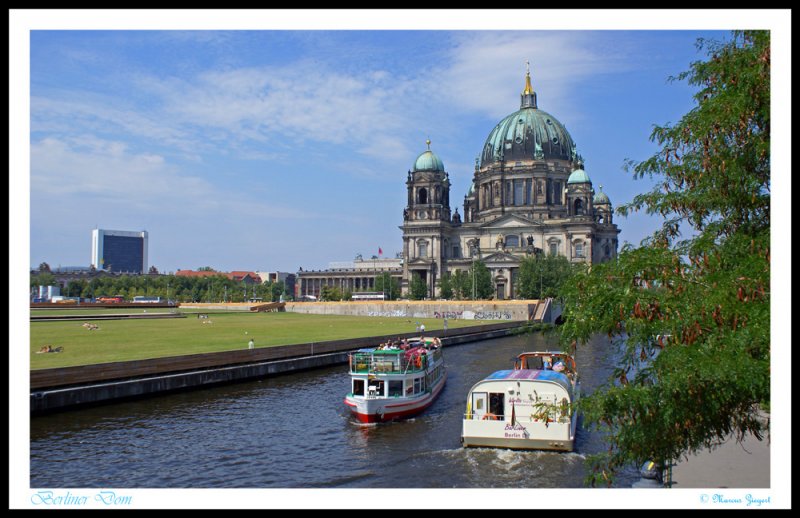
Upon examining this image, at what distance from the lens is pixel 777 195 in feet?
35.3

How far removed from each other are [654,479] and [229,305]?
388ft

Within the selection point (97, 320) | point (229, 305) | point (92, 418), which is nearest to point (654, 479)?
point (92, 418)

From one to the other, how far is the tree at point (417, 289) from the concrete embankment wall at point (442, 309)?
1313 inches

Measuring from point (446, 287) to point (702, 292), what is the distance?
408 feet

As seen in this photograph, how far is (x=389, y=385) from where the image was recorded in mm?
32531

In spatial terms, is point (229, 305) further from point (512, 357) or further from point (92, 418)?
point (92, 418)

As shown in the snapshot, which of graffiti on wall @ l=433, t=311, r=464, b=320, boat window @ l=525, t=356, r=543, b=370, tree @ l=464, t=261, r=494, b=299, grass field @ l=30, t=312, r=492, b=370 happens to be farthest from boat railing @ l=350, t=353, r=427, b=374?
tree @ l=464, t=261, r=494, b=299

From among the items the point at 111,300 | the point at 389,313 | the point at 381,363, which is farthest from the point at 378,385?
the point at 111,300

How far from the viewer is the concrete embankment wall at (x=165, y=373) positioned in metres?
29.5

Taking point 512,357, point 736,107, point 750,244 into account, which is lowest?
point 512,357

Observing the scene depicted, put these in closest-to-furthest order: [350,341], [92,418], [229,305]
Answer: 1. [92,418]
2. [350,341]
3. [229,305]

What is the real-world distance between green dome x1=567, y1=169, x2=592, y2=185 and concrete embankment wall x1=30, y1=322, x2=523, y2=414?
109870 millimetres

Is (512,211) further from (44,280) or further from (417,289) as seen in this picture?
(44,280)

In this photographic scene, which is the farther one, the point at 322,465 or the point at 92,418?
the point at 92,418
